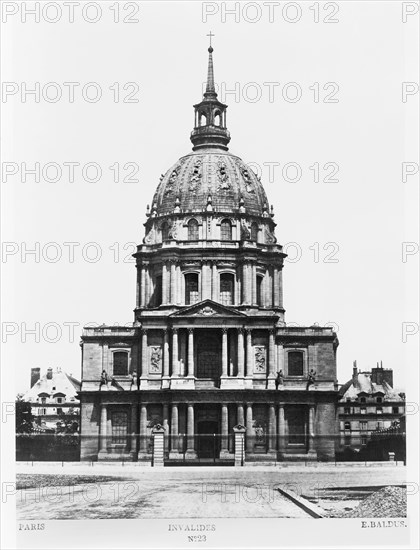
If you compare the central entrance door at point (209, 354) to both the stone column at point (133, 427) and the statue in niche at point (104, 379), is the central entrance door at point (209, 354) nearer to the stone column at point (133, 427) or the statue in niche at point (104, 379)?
the stone column at point (133, 427)

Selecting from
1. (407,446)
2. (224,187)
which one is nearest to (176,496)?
(407,446)

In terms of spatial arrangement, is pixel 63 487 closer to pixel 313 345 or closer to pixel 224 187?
pixel 313 345

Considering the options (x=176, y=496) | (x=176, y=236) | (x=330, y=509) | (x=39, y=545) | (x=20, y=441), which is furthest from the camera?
(x=176, y=236)

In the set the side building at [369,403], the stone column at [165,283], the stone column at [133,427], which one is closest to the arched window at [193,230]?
the stone column at [165,283]

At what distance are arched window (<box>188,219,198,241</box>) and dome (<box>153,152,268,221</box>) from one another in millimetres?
931

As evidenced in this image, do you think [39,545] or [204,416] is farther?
[204,416]

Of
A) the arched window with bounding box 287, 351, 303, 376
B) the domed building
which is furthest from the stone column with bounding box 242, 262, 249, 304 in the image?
the arched window with bounding box 287, 351, 303, 376

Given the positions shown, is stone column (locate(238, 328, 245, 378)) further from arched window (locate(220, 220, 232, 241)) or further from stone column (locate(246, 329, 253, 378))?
arched window (locate(220, 220, 232, 241))

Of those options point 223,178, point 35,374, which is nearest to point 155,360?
point 35,374

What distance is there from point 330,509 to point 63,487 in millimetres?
13029

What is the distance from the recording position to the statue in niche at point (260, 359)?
3169 inches

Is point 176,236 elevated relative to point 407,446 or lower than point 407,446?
elevated

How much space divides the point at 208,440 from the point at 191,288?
11.7m

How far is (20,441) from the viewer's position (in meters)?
66.5
